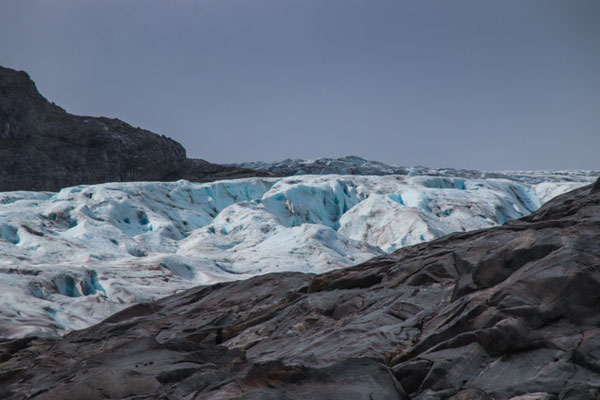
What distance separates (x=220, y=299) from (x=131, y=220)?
3109 cm

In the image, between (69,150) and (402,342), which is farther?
(69,150)

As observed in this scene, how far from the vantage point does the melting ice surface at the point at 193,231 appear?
78.5ft

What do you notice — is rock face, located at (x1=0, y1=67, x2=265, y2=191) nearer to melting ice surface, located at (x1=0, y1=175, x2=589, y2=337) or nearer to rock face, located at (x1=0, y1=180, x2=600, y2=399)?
melting ice surface, located at (x1=0, y1=175, x2=589, y2=337)

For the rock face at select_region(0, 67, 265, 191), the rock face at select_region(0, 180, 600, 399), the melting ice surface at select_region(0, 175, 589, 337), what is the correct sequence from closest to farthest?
1. the rock face at select_region(0, 180, 600, 399)
2. the melting ice surface at select_region(0, 175, 589, 337)
3. the rock face at select_region(0, 67, 265, 191)

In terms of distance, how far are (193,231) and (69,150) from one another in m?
47.1

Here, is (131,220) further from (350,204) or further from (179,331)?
(179,331)

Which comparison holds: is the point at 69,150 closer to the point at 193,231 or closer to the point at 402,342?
the point at 193,231

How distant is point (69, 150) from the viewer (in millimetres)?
80188

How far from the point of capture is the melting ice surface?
23.9 m

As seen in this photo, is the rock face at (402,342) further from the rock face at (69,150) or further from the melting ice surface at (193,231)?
the rock face at (69,150)

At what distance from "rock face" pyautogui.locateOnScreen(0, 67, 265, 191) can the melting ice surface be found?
24249mm

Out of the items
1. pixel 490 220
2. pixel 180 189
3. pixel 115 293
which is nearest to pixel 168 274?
pixel 115 293

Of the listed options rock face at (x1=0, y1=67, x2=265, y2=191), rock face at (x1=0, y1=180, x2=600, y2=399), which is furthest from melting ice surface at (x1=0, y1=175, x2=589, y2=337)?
rock face at (x1=0, y1=67, x2=265, y2=191)

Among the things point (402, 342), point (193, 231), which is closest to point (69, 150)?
point (193, 231)
